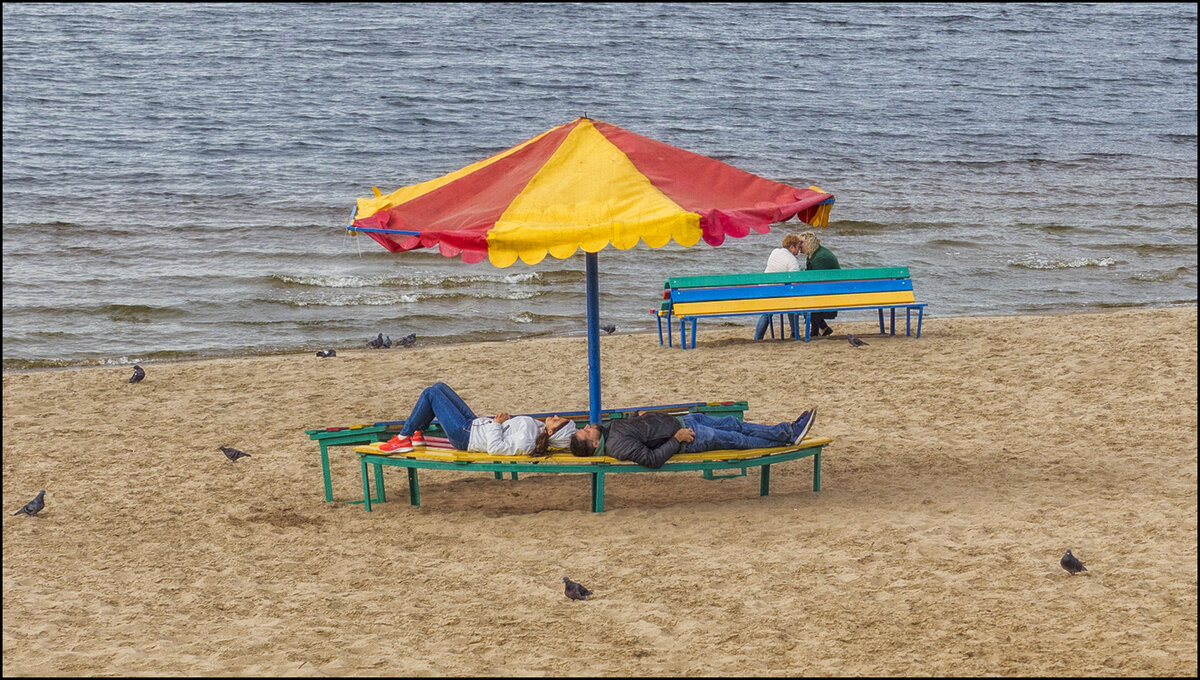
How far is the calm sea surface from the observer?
1691 cm

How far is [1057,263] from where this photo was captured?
19203 mm

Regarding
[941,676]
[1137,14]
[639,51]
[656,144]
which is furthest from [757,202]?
[1137,14]

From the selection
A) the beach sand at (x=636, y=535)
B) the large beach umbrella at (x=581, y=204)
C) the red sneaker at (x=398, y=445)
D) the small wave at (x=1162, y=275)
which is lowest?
the beach sand at (x=636, y=535)

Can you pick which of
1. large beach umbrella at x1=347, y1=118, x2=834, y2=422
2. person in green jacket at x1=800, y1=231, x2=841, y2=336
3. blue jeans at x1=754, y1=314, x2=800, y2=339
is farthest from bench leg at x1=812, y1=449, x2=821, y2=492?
person in green jacket at x1=800, y1=231, x2=841, y2=336

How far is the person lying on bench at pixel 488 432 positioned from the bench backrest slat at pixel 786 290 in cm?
517

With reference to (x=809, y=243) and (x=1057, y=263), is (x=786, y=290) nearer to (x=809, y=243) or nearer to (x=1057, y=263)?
(x=809, y=243)

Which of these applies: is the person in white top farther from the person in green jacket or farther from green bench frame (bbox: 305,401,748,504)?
green bench frame (bbox: 305,401,748,504)

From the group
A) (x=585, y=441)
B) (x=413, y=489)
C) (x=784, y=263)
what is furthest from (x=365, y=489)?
(x=784, y=263)

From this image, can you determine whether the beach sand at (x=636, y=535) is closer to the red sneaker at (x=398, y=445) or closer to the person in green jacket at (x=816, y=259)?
the red sneaker at (x=398, y=445)

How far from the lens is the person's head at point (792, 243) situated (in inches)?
547

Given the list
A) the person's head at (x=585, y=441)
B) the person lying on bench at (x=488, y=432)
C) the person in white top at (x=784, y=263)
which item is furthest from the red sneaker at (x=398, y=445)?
the person in white top at (x=784, y=263)

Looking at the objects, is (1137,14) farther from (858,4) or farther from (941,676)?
(941,676)

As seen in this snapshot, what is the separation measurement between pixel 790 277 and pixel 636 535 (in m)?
6.43

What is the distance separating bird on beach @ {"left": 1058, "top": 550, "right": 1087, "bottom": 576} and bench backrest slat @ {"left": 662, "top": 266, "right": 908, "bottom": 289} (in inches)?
274
